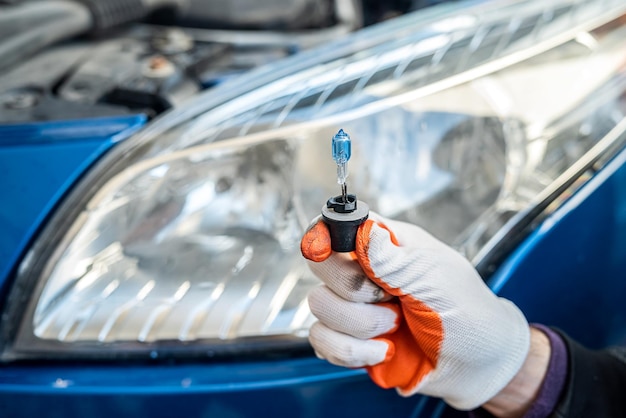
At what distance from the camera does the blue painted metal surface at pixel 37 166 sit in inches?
→ 32.2

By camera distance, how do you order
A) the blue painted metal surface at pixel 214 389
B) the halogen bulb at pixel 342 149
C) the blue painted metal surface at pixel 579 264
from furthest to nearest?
the blue painted metal surface at pixel 579 264
the blue painted metal surface at pixel 214 389
the halogen bulb at pixel 342 149

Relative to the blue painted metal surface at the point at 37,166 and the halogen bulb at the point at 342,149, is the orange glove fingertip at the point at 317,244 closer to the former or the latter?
the halogen bulb at the point at 342,149

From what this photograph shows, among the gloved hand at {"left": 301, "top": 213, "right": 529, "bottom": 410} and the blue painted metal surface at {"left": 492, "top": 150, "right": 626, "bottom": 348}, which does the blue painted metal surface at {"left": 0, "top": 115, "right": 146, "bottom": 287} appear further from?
the blue painted metal surface at {"left": 492, "top": 150, "right": 626, "bottom": 348}

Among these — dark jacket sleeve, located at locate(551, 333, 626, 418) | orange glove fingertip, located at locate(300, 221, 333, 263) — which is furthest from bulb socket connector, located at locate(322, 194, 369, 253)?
dark jacket sleeve, located at locate(551, 333, 626, 418)

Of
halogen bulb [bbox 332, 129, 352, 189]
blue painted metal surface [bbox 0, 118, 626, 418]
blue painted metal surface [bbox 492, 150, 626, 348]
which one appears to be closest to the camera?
halogen bulb [bbox 332, 129, 352, 189]

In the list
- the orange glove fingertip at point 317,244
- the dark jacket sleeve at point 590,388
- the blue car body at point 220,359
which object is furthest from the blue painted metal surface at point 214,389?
the orange glove fingertip at point 317,244

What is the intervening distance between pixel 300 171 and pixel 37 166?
14.5 inches

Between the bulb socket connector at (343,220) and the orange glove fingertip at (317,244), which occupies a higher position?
the bulb socket connector at (343,220)

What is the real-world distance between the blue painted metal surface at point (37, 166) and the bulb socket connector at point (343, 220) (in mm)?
435

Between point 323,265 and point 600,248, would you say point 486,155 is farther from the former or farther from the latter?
point 323,265

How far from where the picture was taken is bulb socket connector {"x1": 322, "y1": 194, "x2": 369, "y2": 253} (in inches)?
22.4

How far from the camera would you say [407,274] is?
24.9 inches

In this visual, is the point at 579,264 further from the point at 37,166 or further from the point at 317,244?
the point at 37,166

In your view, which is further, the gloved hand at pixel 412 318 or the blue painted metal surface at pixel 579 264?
the blue painted metal surface at pixel 579 264
